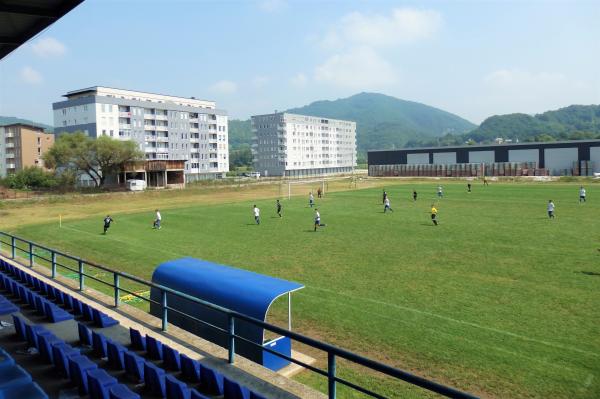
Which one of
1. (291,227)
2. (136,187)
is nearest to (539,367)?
(291,227)

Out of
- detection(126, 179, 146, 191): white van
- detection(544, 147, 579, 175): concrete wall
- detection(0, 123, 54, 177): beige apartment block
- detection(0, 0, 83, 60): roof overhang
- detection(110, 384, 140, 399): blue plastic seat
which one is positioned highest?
detection(0, 123, 54, 177): beige apartment block

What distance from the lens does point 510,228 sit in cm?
3300

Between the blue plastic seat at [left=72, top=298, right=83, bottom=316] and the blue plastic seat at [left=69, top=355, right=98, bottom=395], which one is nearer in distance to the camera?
the blue plastic seat at [left=69, top=355, right=98, bottom=395]

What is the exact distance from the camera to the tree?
73.6 m

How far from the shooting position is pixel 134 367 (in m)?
7.04

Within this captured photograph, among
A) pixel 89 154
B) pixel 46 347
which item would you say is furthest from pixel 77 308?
pixel 89 154

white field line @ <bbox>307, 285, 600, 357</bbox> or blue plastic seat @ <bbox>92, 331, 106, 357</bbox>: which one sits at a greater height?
blue plastic seat @ <bbox>92, 331, 106, 357</bbox>

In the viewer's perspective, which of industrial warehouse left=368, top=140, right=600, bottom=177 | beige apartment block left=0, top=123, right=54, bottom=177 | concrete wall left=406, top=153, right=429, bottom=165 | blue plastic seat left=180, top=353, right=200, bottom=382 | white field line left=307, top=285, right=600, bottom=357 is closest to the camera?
blue plastic seat left=180, top=353, right=200, bottom=382

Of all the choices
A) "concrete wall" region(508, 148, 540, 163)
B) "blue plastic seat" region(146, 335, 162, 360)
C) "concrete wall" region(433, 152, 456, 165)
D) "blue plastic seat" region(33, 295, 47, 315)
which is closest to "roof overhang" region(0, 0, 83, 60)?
"blue plastic seat" region(33, 295, 47, 315)

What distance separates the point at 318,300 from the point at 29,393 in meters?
11.7

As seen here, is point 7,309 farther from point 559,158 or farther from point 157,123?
point 559,158

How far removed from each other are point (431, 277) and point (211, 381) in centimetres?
1493

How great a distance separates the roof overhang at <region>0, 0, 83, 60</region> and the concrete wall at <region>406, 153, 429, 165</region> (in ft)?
365

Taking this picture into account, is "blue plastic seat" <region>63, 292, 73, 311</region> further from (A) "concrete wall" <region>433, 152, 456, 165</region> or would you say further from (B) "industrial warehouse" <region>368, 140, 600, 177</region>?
(A) "concrete wall" <region>433, 152, 456, 165</region>
